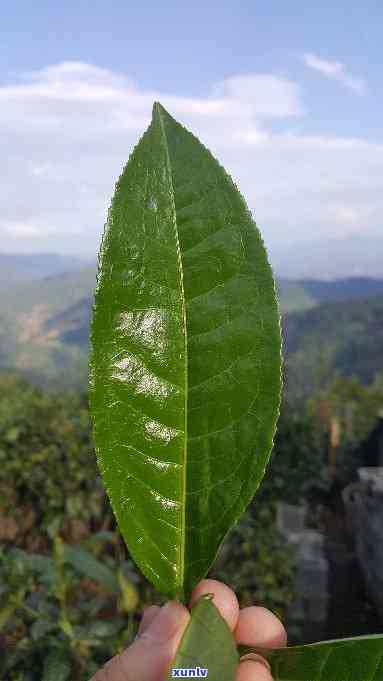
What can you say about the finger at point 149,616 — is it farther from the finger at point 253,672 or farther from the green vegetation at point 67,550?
the green vegetation at point 67,550

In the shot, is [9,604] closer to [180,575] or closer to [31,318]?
[180,575]

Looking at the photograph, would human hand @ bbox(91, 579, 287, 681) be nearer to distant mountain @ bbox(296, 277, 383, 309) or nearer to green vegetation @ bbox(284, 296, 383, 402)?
green vegetation @ bbox(284, 296, 383, 402)

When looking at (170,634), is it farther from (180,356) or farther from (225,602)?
(180,356)

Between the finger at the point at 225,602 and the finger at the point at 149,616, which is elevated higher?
the finger at the point at 225,602

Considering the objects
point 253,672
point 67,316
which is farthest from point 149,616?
point 67,316

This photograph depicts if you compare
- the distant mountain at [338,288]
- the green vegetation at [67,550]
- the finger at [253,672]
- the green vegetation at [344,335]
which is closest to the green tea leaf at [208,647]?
the finger at [253,672]

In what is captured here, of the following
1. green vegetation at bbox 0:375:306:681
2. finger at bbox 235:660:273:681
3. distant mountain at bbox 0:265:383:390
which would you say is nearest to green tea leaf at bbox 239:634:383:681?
finger at bbox 235:660:273:681
